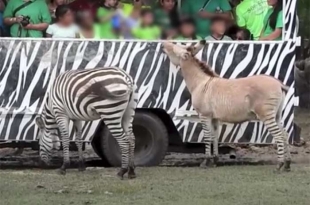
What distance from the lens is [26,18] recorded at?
11.7m

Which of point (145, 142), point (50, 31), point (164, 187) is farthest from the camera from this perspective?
point (145, 142)

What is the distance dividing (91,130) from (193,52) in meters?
1.73

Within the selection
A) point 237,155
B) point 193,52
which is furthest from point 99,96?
point 237,155

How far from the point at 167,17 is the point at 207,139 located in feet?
5.96

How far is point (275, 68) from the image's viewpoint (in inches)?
464

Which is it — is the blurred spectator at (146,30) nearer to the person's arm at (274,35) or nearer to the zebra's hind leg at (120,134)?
the person's arm at (274,35)

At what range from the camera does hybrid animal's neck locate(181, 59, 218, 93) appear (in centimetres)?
1170

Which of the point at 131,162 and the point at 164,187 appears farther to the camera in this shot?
the point at 131,162

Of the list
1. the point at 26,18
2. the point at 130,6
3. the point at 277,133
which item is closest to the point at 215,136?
→ the point at 277,133

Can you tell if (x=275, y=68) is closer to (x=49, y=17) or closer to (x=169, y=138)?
(x=169, y=138)

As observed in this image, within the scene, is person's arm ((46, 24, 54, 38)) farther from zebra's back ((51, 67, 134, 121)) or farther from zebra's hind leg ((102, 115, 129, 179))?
zebra's hind leg ((102, 115, 129, 179))

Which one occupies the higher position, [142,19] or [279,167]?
[142,19]

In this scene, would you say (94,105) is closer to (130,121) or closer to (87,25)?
(130,121)

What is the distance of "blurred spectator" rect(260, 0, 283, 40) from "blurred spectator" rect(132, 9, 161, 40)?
147 cm
